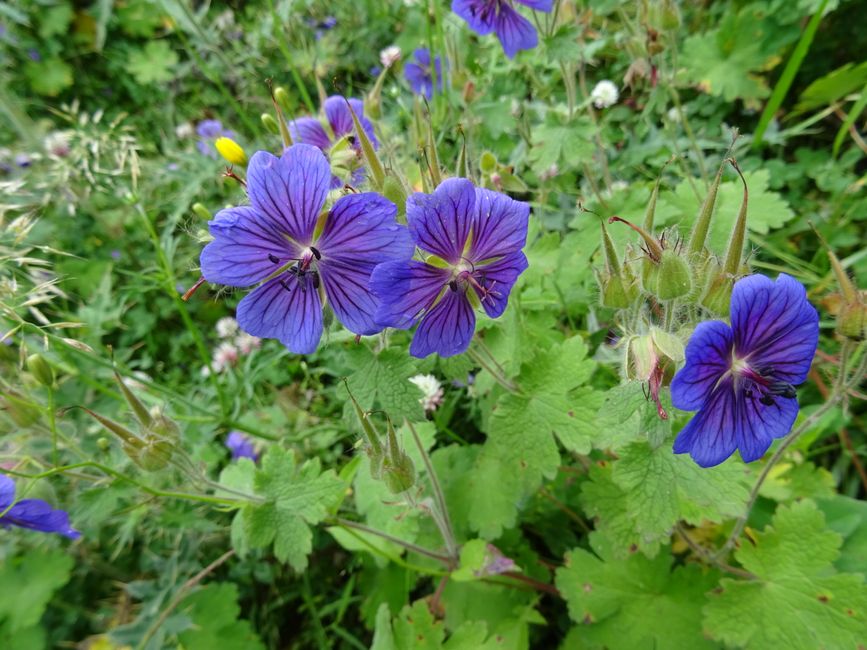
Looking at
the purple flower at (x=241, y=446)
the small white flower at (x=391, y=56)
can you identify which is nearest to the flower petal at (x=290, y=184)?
the small white flower at (x=391, y=56)

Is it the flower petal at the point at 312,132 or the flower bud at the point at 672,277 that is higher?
the flower petal at the point at 312,132

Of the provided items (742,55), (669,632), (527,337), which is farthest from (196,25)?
(669,632)

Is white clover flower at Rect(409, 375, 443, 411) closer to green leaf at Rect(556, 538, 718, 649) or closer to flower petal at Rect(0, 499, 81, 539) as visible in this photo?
green leaf at Rect(556, 538, 718, 649)

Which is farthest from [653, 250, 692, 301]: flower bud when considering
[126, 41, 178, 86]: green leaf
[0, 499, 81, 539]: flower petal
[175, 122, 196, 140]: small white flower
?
[126, 41, 178, 86]: green leaf

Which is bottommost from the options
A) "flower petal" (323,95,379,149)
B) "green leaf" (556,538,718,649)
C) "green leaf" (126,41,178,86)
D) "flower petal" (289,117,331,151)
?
"green leaf" (556,538,718,649)

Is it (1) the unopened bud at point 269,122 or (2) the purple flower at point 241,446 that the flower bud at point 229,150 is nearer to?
(1) the unopened bud at point 269,122

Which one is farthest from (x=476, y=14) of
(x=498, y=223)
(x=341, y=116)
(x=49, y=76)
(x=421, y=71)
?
(x=49, y=76)

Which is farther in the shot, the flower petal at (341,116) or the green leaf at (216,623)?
the green leaf at (216,623)

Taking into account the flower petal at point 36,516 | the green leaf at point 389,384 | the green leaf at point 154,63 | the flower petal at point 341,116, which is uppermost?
the green leaf at point 154,63
